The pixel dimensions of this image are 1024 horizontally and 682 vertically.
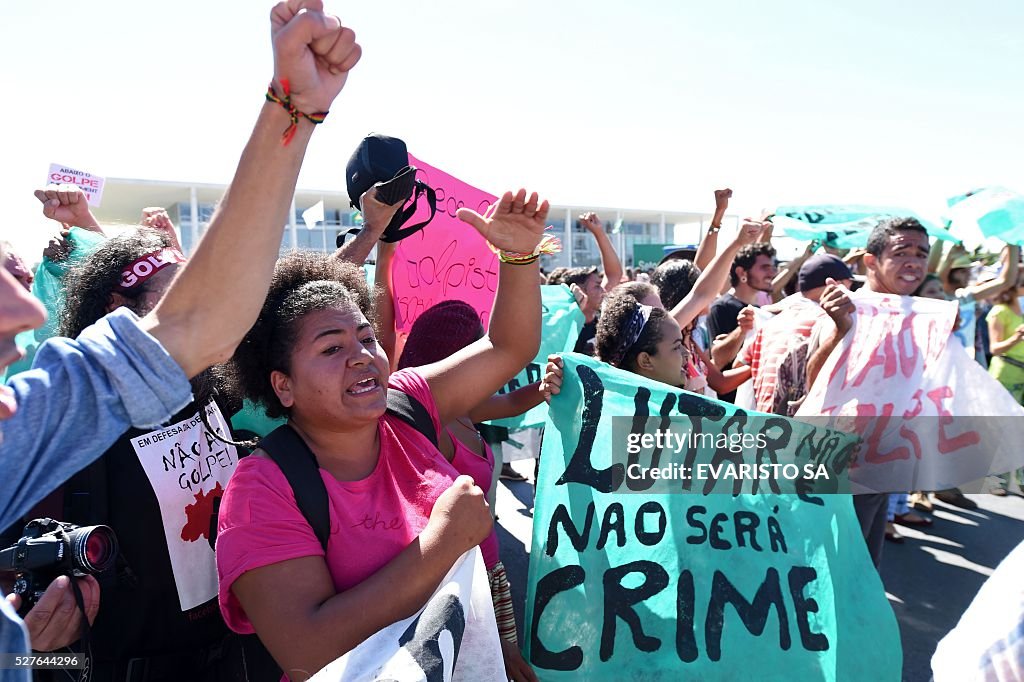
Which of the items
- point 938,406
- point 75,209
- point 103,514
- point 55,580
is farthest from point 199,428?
point 938,406

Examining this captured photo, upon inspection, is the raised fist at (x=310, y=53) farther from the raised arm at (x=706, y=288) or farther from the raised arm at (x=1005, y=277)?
the raised arm at (x=1005, y=277)

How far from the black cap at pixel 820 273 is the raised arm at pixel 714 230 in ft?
1.97

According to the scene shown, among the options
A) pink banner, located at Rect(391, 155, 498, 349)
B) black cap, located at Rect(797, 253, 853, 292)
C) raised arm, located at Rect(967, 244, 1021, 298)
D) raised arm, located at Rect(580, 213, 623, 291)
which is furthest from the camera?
raised arm, located at Rect(967, 244, 1021, 298)

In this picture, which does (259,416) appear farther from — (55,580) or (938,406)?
(938,406)

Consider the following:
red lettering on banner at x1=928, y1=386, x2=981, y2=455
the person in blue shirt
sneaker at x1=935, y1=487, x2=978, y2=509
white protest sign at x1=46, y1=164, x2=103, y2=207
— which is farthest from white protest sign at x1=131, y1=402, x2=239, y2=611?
sneaker at x1=935, y1=487, x2=978, y2=509

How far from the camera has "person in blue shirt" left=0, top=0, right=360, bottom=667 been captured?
92cm

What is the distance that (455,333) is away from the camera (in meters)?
2.91

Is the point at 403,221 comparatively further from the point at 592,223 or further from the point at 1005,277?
the point at 1005,277

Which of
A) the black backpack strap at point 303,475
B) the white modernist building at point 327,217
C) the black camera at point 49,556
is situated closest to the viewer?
the black camera at point 49,556

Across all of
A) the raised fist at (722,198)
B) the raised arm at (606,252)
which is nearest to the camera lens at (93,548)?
the raised arm at (606,252)

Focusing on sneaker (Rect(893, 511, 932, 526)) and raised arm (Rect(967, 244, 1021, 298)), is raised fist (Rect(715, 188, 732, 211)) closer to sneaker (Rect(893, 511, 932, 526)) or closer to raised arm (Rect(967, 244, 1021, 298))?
sneaker (Rect(893, 511, 932, 526))

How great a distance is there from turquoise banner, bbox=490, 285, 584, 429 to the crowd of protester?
1.60m

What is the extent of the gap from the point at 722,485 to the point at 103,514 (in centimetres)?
186

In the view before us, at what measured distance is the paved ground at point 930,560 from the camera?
3676 millimetres
